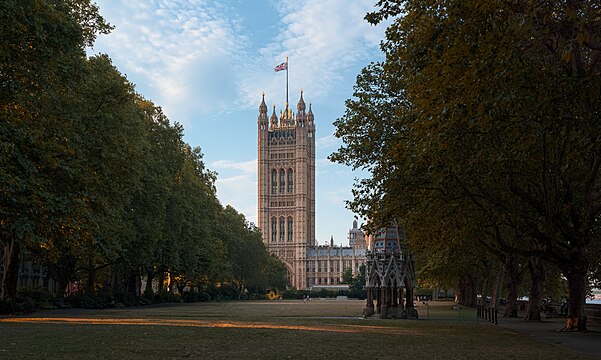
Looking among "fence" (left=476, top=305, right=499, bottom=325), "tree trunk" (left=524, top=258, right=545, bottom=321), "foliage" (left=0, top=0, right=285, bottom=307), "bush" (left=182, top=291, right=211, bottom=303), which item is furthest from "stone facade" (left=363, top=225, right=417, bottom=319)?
"bush" (left=182, top=291, right=211, bottom=303)

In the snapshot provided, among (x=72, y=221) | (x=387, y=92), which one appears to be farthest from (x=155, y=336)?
(x=387, y=92)

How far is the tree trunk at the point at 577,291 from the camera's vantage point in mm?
27875

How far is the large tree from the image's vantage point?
1698 centimetres

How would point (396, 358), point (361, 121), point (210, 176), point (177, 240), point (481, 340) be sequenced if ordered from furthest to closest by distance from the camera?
point (210, 176)
point (177, 240)
point (361, 121)
point (481, 340)
point (396, 358)

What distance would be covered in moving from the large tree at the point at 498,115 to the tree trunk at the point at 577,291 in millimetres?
44

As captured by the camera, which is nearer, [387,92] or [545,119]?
[545,119]

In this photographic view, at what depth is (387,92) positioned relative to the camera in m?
37.8

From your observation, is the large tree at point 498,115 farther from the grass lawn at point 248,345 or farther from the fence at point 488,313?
the fence at point 488,313

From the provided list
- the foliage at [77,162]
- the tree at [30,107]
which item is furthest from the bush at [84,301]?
the tree at [30,107]

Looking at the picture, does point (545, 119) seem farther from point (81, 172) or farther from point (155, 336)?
point (81, 172)

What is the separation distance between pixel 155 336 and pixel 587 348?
538 inches

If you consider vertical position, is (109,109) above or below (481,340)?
above

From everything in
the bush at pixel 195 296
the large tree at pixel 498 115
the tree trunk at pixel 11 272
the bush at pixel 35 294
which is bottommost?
the bush at pixel 195 296

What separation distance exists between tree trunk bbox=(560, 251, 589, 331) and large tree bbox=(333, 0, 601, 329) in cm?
4
